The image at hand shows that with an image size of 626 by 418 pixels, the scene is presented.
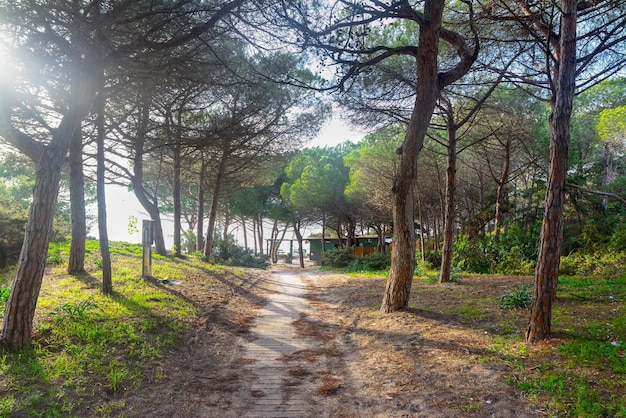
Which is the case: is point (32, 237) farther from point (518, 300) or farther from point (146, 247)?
point (518, 300)

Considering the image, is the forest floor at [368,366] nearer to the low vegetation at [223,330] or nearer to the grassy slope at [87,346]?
the low vegetation at [223,330]

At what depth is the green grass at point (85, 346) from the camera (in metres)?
3.10

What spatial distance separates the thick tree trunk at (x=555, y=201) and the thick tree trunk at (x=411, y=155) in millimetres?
1998

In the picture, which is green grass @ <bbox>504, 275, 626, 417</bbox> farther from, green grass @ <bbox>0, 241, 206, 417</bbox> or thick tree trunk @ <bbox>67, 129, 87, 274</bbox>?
thick tree trunk @ <bbox>67, 129, 87, 274</bbox>

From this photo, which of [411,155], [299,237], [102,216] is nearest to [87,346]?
[102,216]

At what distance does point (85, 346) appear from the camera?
4039 mm

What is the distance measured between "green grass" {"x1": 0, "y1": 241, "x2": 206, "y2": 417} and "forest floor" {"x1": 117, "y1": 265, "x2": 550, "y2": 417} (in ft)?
0.77

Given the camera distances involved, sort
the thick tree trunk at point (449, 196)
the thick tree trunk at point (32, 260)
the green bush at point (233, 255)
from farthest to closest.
A: the green bush at point (233, 255) → the thick tree trunk at point (449, 196) → the thick tree trunk at point (32, 260)

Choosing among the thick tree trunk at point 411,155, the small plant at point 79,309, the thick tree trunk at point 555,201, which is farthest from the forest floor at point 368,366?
the small plant at point 79,309

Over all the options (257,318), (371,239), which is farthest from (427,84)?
(371,239)

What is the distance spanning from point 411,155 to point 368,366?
11.5ft

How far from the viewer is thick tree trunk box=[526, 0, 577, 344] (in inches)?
166

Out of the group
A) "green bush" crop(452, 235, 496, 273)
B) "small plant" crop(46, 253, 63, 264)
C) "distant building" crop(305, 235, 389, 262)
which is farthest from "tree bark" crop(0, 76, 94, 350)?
"distant building" crop(305, 235, 389, 262)

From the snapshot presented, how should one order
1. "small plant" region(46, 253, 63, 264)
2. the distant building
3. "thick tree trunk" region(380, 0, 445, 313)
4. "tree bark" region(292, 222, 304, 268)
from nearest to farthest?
"thick tree trunk" region(380, 0, 445, 313) < "small plant" region(46, 253, 63, 264) < "tree bark" region(292, 222, 304, 268) < the distant building
